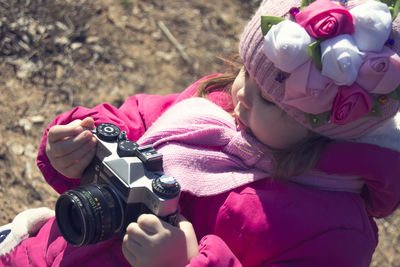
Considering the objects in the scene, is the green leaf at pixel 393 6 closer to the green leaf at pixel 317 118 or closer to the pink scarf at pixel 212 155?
the green leaf at pixel 317 118

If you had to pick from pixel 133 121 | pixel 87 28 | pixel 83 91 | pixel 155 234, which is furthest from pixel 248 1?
pixel 155 234

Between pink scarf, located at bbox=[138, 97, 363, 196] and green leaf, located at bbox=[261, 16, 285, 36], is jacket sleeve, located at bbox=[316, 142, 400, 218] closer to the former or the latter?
pink scarf, located at bbox=[138, 97, 363, 196]

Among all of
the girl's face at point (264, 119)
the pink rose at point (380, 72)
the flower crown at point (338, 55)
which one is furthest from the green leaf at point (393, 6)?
the girl's face at point (264, 119)

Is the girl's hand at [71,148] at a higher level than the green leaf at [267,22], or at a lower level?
lower

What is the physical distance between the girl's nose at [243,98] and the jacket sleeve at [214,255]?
38cm

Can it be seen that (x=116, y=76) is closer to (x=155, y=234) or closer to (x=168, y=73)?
(x=168, y=73)

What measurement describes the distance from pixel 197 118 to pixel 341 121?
0.50 metres

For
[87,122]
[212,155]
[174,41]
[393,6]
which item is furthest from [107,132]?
[174,41]

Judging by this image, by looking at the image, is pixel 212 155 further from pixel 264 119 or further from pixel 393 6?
pixel 393 6

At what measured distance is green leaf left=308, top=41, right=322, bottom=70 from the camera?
118 centimetres

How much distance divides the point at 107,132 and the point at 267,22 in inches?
22.5

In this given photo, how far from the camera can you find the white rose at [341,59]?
1148 mm

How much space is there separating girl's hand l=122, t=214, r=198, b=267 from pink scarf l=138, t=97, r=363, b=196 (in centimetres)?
17

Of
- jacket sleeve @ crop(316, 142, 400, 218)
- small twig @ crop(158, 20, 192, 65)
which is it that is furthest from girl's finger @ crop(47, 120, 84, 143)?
small twig @ crop(158, 20, 192, 65)
